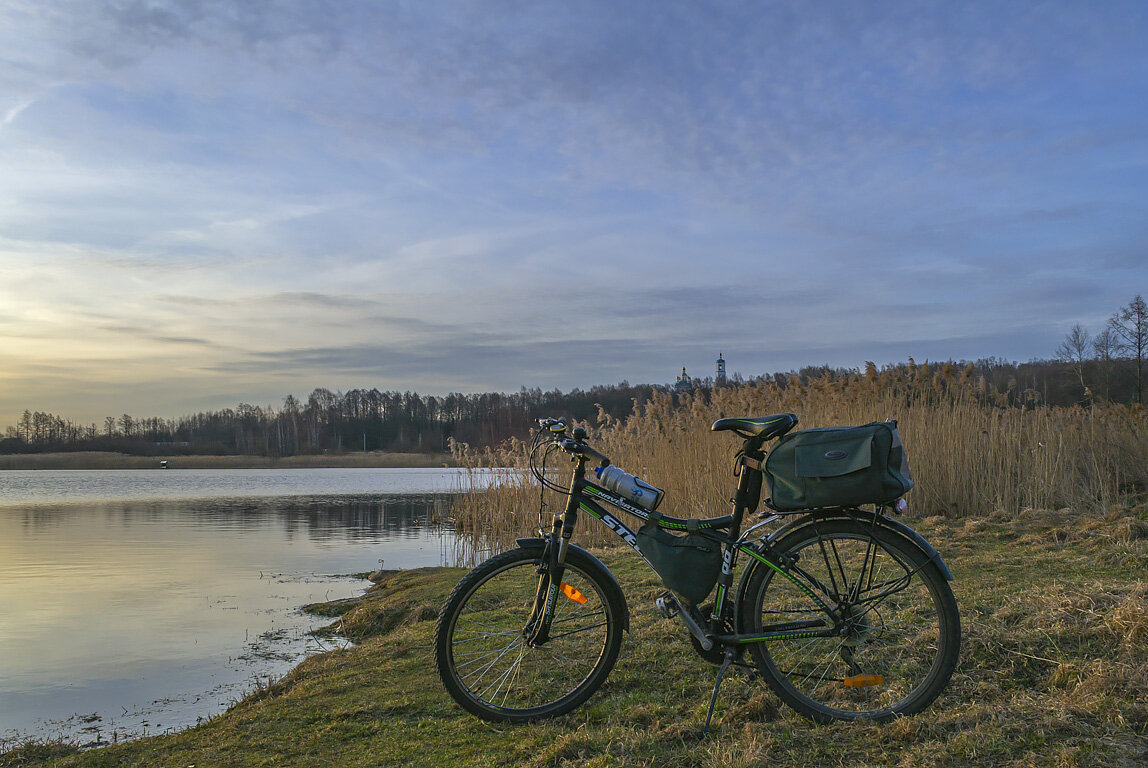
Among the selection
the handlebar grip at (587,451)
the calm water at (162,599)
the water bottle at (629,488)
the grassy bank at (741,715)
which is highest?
the handlebar grip at (587,451)

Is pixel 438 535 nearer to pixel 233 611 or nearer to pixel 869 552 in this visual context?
pixel 233 611

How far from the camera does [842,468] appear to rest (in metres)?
2.92

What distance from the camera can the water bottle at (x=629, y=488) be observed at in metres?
3.31

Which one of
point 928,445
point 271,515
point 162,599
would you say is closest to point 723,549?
point 928,445

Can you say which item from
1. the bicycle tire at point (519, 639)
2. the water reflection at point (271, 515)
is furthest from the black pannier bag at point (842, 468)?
the water reflection at point (271, 515)

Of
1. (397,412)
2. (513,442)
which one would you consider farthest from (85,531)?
(397,412)

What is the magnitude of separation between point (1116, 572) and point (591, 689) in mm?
3730

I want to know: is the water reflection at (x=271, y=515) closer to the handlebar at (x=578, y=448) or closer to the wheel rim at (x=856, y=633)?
the handlebar at (x=578, y=448)

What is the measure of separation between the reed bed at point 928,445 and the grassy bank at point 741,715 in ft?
12.5

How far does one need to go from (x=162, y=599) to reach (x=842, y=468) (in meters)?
9.02

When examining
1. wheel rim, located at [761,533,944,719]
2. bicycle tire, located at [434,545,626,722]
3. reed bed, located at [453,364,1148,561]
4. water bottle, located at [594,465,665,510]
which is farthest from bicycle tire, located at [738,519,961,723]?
reed bed, located at [453,364,1148,561]

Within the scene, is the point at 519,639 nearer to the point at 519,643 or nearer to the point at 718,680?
the point at 519,643

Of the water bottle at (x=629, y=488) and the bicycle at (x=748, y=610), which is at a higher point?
the water bottle at (x=629, y=488)

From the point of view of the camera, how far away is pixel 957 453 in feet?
30.5
